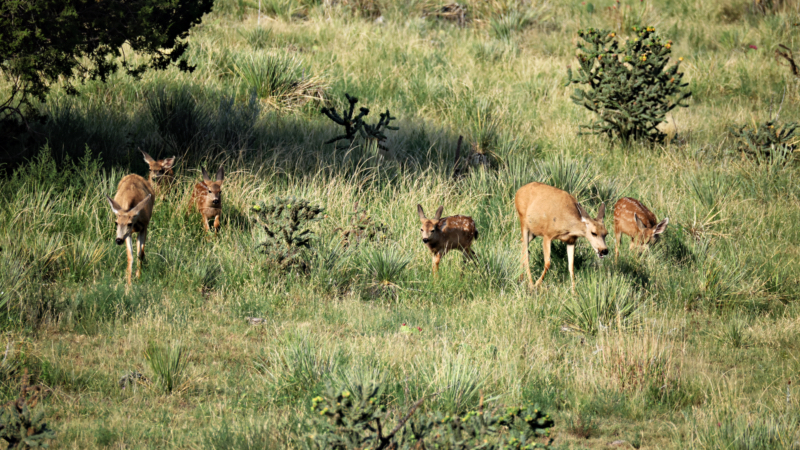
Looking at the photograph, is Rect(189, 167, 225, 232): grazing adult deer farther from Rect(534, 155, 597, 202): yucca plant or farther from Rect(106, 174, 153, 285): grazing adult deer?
Rect(534, 155, 597, 202): yucca plant

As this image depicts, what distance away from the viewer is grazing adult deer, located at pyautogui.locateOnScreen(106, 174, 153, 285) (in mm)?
7502

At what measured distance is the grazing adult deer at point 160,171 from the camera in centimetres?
934

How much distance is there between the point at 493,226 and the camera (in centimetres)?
958

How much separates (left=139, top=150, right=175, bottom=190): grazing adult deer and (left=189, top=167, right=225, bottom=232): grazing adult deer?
0.48 meters

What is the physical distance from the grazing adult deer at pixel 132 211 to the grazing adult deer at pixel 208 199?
2.16 ft

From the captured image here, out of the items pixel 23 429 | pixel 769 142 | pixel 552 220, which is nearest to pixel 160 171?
pixel 552 220

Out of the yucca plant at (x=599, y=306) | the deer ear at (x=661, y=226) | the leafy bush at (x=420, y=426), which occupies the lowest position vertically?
the yucca plant at (x=599, y=306)

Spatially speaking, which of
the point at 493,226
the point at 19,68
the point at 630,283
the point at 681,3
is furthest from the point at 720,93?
the point at 19,68

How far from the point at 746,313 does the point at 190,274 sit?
5.72m

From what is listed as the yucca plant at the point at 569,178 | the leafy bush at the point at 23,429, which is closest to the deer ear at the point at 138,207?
the leafy bush at the point at 23,429

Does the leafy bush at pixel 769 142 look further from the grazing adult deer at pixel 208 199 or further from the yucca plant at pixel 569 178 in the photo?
the grazing adult deer at pixel 208 199

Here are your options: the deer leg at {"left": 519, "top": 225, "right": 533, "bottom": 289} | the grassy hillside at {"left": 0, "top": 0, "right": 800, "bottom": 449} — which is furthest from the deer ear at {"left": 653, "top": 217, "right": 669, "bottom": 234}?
the deer leg at {"left": 519, "top": 225, "right": 533, "bottom": 289}

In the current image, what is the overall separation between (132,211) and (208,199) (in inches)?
49.9

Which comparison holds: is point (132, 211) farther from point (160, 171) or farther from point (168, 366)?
point (168, 366)
